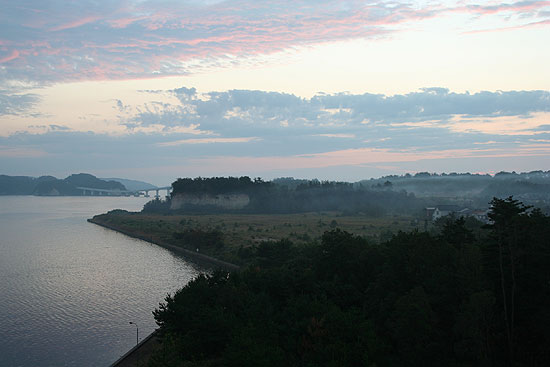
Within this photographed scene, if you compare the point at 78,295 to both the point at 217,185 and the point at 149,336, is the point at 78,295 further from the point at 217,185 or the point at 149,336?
the point at 217,185

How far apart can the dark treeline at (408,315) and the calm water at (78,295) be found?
15.2ft

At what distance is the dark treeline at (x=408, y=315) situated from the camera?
13617 millimetres

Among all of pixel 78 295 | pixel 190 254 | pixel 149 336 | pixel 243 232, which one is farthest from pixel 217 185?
pixel 149 336

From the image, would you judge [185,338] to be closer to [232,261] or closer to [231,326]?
[231,326]

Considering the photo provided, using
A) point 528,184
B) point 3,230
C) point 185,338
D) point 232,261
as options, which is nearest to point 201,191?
point 3,230

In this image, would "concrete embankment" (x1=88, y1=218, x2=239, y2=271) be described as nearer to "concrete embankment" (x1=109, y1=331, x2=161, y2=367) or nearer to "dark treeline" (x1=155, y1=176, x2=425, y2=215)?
"concrete embankment" (x1=109, y1=331, x2=161, y2=367)

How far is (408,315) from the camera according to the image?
542 inches

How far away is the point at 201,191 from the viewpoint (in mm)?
97625

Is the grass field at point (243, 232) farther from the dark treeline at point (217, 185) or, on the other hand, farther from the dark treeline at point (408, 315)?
the dark treeline at point (217, 185)

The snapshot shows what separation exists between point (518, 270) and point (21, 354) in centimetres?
1814

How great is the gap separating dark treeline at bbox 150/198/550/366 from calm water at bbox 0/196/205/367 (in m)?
4.63

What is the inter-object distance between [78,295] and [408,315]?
20.9 m

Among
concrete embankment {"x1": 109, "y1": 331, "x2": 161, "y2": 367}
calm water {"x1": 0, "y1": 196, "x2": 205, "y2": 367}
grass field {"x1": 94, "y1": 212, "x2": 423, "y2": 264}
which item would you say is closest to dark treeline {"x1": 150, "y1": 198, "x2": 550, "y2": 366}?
concrete embankment {"x1": 109, "y1": 331, "x2": 161, "y2": 367}

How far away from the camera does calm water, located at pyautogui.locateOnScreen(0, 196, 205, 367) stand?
19.7 m
